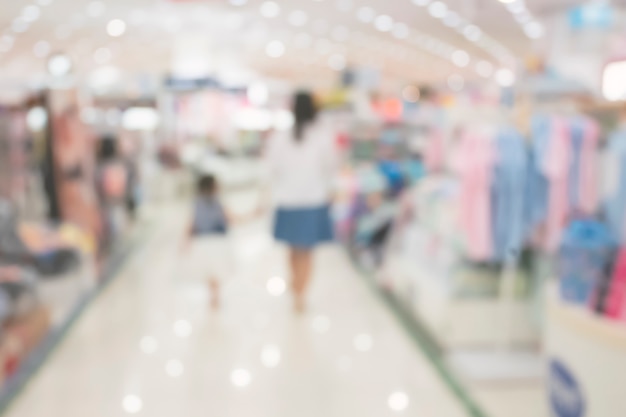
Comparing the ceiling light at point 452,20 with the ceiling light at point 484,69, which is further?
the ceiling light at point 484,69

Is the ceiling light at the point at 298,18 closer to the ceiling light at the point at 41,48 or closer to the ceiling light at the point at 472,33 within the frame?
the ceiling light at the point at 472,33

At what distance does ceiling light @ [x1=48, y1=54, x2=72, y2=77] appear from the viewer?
6980 millimetres

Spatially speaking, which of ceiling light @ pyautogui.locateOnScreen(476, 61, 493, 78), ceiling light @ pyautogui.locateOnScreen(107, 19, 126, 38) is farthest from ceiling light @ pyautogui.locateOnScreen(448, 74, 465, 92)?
ceiling light @ pyautogui.locateOnScreen(107, 19, 126, 38)

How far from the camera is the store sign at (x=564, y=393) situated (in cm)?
293

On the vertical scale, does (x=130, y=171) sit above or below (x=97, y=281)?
above

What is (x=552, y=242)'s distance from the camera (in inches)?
165

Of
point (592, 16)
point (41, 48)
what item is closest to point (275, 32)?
point (41, 48)

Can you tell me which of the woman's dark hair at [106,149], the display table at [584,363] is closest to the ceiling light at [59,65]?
the woman's dark hair at [106,149]

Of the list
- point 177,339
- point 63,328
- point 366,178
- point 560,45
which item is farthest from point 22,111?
point 560,45

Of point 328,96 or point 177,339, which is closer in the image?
point 177,339

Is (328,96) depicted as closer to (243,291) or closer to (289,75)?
(243,291)

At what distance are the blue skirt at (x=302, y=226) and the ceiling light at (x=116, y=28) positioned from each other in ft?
41.1

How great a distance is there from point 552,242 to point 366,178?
3.66m

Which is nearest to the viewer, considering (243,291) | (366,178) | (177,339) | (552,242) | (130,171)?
(552,242)
